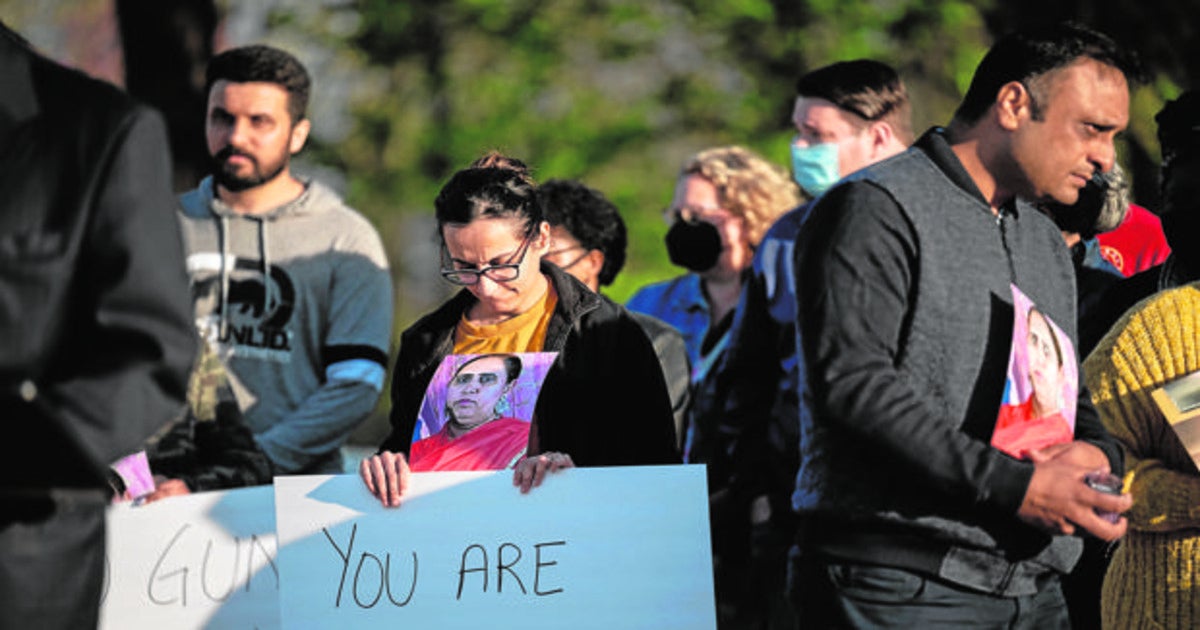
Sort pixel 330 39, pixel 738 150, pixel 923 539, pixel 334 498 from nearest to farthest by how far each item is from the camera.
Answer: pixel 923 539
pixel 334 498
pixel 738 150
pixel 330 39

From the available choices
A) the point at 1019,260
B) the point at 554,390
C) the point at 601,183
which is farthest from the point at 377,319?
the point at 601,183

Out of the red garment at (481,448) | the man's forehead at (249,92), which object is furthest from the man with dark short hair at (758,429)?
the man's forehead at (249,92)

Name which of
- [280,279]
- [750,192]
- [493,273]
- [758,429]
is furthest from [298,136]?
[493,273]

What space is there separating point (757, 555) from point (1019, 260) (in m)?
1.98

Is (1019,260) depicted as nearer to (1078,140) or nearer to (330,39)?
(1078,140)

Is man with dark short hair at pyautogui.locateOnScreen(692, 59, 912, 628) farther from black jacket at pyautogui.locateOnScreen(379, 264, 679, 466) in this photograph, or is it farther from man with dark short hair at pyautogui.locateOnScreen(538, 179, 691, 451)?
black jacket at pyautogui.locateOnScreen(379, 264, 679, 466)

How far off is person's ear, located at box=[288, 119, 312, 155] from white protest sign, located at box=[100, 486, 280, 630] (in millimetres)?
1792

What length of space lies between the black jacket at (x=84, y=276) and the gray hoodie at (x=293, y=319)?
10.2 feet

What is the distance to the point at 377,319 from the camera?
561 centimetres

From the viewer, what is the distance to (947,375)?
3268 mm

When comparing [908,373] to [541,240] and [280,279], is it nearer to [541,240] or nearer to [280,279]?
[541,240]

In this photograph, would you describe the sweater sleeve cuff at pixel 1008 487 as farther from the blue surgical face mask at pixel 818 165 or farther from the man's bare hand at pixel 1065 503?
the blue surgical face mask at pixel 818 165

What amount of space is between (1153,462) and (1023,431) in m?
0.70

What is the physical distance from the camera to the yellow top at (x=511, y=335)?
3971 mm
